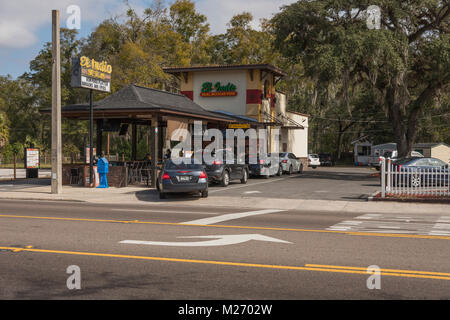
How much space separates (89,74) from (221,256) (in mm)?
16156

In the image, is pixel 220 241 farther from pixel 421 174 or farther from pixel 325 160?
pixel 325 160

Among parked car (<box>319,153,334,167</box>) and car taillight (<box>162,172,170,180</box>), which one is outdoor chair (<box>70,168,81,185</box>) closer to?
car taillight (<box>162,172,170,180</box>)

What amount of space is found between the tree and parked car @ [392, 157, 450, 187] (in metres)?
6.59

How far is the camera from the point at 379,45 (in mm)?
26984

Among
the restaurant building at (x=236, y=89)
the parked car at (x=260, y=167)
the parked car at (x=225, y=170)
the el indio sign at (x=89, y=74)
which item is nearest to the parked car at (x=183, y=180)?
the parked car at (x=225, y=170)

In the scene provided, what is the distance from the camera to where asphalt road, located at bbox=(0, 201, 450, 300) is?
19.4 ft

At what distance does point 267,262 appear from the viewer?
24.3 feet

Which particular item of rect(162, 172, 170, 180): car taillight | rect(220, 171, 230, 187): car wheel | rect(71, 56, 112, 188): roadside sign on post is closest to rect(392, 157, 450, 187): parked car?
rect(220, 171, 230, 187): car wheel

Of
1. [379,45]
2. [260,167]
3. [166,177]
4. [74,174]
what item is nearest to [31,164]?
[74,174]

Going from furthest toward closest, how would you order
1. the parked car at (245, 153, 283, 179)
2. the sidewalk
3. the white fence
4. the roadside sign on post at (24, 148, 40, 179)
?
the parked car at (245, 153, 283, 179)
the roadside sign on post at (24, 148, 40, 179)
the white fence
the sidewalk

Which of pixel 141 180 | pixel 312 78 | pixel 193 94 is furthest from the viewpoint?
pixel 193 94

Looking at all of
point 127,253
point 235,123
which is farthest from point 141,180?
point 127,253
